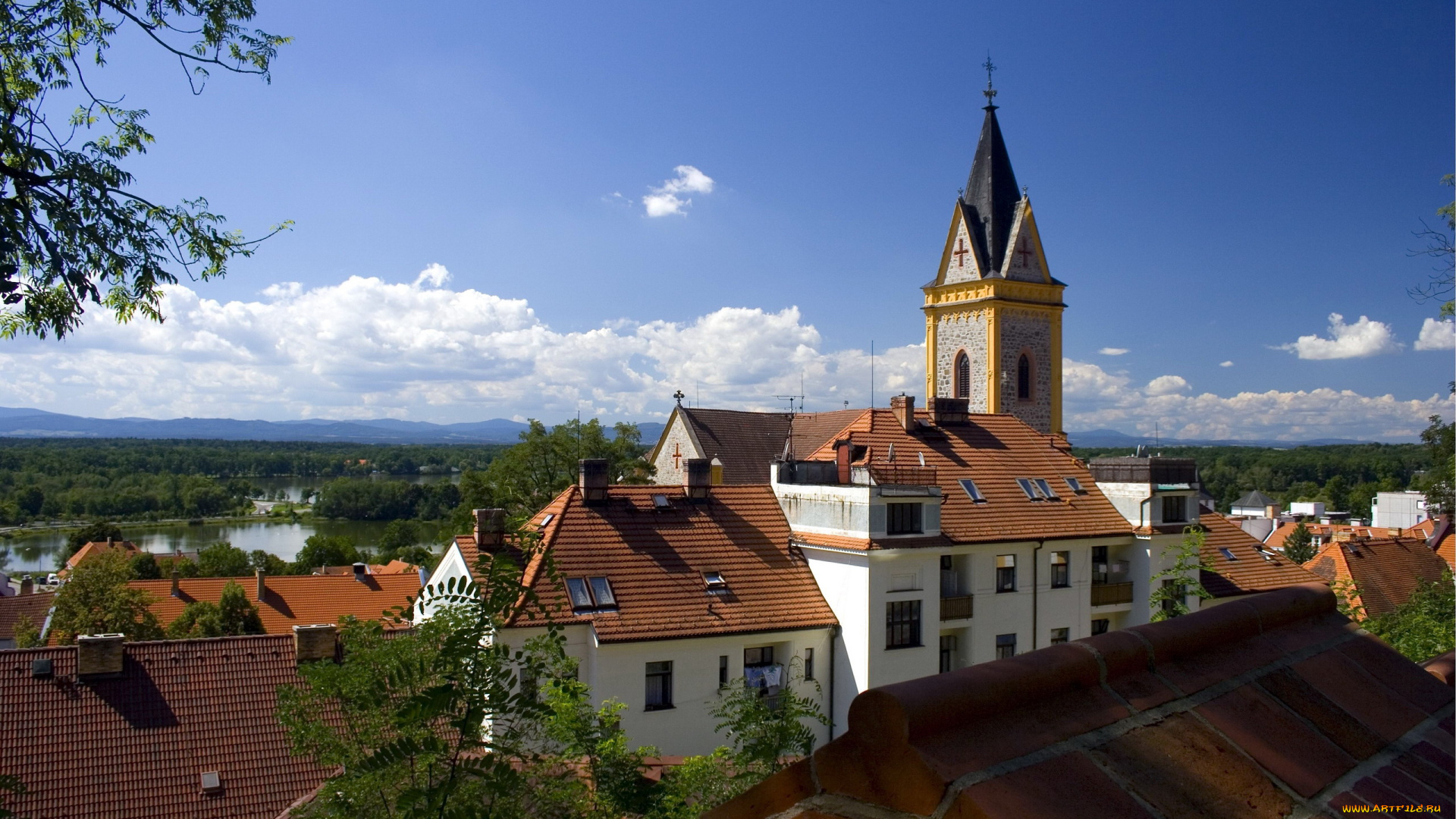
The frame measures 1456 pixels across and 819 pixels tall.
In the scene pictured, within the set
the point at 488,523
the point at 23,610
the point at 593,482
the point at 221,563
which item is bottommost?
the point at 221,563

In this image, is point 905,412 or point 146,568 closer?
point 905,412

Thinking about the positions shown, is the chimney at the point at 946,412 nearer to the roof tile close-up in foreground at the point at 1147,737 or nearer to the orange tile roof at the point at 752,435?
the orange tile roof at the point at 752,435

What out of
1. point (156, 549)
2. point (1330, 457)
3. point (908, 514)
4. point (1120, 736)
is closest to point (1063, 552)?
point (908, 514)

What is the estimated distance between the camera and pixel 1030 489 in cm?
2714

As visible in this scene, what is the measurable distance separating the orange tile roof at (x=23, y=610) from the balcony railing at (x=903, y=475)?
35.7 metres

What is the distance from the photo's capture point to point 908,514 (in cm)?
2269

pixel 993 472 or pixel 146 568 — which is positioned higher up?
pixel 993 472

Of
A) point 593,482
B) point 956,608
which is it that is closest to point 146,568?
point 593,482

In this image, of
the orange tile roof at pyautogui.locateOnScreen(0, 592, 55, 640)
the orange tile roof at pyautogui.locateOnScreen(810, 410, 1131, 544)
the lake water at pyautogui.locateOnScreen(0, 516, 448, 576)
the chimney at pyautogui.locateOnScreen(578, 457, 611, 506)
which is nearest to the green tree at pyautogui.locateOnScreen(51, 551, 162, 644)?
the orange tile roof at pyautogui.locateOnScreen(0, 592, 55, 640)

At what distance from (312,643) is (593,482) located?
708cm

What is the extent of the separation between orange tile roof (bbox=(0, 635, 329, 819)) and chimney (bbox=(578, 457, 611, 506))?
7.36 meters

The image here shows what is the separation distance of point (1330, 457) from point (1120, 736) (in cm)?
18613

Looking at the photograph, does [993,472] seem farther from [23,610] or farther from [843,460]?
[23,610]

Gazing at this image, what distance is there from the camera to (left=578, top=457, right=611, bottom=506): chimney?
22531 mm
